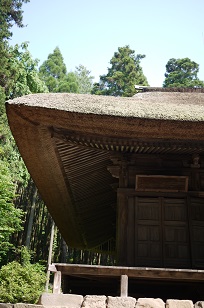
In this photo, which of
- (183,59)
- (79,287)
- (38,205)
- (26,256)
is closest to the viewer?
(79,287)

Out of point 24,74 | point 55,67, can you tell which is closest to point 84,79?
point 55,67

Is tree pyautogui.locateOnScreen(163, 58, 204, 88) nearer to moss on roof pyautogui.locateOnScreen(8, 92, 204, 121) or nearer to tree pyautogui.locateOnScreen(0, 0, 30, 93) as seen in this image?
tree pyautogui.locateOnScreen(0, 0, 30, 93)

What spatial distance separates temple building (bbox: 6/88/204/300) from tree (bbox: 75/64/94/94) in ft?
101

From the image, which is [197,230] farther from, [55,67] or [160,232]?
[55,67]

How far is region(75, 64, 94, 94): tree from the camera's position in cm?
3725

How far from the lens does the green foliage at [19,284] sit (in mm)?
14211

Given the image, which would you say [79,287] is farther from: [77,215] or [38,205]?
[38,205]

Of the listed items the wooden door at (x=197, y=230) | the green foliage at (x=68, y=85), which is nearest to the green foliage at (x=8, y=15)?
the green foliage at (x=68, y=85)

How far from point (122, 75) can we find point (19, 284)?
2037cm

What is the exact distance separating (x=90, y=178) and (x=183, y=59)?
29659 mm

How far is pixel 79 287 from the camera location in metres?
6.98

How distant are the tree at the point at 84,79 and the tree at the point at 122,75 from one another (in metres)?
4.65

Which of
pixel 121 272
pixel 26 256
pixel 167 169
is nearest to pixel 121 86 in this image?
pixel 26 256

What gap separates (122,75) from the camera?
30422mm
